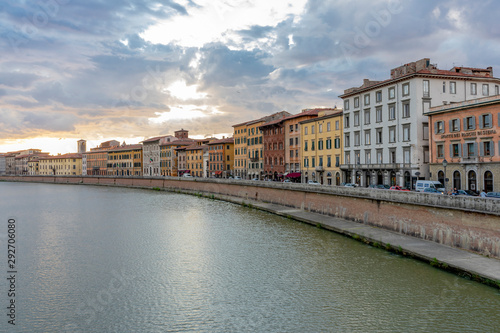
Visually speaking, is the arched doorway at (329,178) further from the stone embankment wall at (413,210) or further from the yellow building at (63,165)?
the yellow building at (63,165)

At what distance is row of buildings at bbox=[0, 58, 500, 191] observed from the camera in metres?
38.2

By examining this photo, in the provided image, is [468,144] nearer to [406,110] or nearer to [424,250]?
[406,110]

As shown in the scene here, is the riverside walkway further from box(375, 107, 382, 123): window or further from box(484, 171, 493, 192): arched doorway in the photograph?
box(375, 107, 382, 123): window

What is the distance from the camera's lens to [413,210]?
25.6 metres

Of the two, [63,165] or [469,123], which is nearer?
[469,123]

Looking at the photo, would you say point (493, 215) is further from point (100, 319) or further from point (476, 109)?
point (476, 109)

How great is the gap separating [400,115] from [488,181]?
1372 centimetres

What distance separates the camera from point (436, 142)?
42.6 meters

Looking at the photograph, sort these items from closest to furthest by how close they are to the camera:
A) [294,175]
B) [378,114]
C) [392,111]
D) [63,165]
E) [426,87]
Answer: [426,87] < [392,111] < [378,114] < [294,175] < [63,165]

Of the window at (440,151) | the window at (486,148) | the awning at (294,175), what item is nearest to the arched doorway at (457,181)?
the window at (440,151)

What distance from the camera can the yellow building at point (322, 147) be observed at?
60062 mm

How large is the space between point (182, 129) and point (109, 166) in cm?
3118

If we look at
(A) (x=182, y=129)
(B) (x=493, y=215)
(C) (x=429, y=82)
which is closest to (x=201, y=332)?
(B) (x=493, y=215)

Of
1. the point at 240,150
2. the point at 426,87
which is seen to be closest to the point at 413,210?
the point at 426,87
